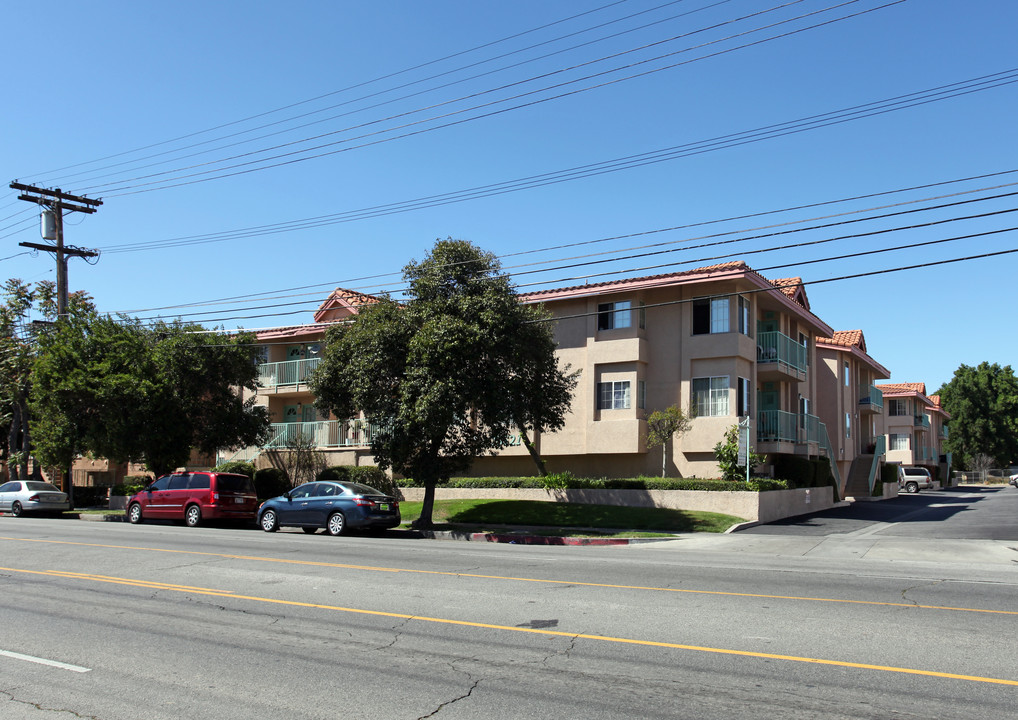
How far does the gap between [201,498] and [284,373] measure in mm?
13413

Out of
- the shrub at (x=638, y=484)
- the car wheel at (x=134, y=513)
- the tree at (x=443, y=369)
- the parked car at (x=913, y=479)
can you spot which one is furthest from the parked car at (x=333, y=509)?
the parked car at (x=913, y=479)

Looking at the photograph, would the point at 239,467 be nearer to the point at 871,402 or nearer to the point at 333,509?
the point at 333,509

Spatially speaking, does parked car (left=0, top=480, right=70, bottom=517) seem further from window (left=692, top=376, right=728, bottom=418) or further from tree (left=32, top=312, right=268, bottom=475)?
window (left=692, top=376, right=728, bottom=418)

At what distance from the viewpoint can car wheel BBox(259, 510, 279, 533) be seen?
77.7 ft

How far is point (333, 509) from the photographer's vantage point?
22.3 meters

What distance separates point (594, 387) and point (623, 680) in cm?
2430

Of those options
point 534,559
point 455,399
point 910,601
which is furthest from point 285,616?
point 455,399

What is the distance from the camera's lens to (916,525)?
25969 mm

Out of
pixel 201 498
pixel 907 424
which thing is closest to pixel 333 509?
pixel 201 498

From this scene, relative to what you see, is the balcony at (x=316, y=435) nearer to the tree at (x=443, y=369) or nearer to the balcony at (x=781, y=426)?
the tree at (x=443, y=369)

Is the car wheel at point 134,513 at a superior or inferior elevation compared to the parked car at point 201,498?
inferior

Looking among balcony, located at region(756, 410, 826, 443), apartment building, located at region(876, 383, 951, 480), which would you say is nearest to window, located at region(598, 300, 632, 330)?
balcony, located at region(756, 410, 826, 443)

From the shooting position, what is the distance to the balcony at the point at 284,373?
37469 millimetres

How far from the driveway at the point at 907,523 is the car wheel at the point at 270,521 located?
13357mm
